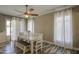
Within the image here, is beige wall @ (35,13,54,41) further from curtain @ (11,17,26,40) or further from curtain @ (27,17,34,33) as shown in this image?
curtain @ (11,17,26,40)

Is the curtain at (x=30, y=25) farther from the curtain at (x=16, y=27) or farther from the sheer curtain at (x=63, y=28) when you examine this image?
the sheer curtain at (x=63, y=28)

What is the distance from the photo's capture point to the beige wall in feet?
6.49

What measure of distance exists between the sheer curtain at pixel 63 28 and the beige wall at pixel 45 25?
10 cm

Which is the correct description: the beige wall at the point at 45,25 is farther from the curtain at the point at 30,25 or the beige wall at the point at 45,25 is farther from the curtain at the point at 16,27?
the curtain at the point at 16,27

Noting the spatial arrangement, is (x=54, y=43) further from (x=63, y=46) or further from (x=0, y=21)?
(x=0, y=21)

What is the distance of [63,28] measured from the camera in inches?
76.3

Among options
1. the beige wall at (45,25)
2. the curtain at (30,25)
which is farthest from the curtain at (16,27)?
the beige wall at (45,25)

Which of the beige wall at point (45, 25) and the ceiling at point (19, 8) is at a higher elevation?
the ceiling at point (19, 8)

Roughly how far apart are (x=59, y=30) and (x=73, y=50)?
0.46 metres

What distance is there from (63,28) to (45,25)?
355mm

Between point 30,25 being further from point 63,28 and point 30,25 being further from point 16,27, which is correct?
point 63,28

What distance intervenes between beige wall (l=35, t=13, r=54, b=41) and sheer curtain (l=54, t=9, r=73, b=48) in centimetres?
10

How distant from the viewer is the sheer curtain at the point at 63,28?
1.89m
